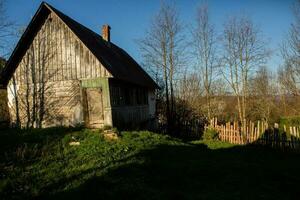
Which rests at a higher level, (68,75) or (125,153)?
(68,75)

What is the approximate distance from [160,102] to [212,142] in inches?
483

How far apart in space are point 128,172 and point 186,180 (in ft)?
5.15

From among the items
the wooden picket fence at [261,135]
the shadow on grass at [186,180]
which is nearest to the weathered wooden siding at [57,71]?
the shadow on grass at [186,180]

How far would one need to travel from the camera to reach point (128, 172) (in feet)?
24.0

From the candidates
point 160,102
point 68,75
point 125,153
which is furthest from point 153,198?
point 160,102

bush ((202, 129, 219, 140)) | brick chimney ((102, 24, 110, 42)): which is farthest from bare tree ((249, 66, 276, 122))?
brick chimney ((102, 24, 110, 42))

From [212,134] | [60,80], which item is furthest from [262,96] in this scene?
[60,80]

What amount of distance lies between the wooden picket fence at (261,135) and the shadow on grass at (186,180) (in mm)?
2922

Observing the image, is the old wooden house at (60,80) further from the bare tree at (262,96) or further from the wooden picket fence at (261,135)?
the bare tree at (262,96)

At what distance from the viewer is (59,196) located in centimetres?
563

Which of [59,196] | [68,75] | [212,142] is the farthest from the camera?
[212,142]

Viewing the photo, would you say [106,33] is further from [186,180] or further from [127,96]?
[186,180]

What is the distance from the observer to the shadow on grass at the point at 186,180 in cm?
596

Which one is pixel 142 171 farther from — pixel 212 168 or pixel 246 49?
pixel 246 49
